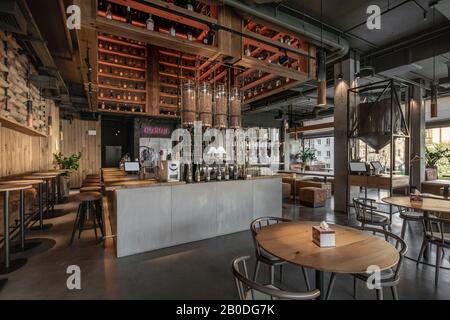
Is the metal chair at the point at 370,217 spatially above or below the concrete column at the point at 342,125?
below

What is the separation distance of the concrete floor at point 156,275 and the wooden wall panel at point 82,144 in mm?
5826

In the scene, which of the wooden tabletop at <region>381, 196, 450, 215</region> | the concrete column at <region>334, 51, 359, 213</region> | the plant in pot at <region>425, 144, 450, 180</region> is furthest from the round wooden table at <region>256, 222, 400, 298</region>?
the plant in pot at <region>425, 144, 450, 180</region>

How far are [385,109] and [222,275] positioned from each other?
4.99 meters

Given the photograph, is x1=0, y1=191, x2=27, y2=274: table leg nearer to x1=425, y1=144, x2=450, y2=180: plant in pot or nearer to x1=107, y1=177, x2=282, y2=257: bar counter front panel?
x1=107, y1=177, x2=282, y2=257: bar counter front panel

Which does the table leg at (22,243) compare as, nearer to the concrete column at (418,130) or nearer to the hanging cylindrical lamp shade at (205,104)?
the hanging cylindrical lamp shade at (205,104)

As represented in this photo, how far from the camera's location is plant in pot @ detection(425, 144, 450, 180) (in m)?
7.97

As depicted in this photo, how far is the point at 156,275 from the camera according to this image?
2.71m

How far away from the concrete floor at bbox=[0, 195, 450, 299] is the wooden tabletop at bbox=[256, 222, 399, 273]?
0.81 m

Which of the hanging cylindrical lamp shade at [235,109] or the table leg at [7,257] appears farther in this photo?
the hanging cylindrical lamp shade at [235,109]

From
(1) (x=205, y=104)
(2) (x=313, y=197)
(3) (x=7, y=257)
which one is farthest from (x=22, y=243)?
(2) (x=313, y=197)

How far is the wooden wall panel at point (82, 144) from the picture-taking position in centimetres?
889

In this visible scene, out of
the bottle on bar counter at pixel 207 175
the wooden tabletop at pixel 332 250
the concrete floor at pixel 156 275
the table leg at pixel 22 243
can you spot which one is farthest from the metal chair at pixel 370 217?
the table leg at pixel 22 243
